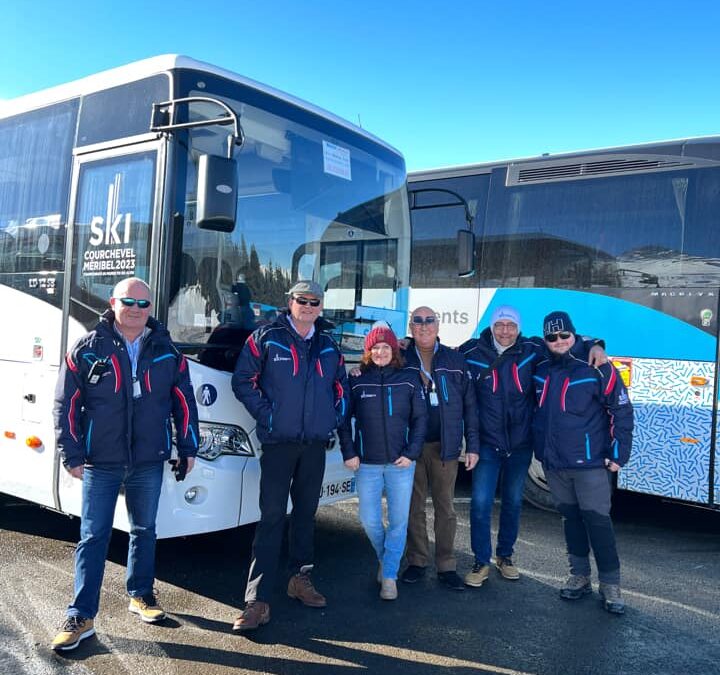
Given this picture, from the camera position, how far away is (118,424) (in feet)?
12.4

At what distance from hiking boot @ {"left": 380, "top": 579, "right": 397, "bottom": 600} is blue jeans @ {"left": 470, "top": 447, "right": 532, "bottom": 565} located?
699mm

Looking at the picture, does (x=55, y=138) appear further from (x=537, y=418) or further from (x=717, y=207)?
(x=717, y=207)

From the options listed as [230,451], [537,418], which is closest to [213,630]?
[230,451]

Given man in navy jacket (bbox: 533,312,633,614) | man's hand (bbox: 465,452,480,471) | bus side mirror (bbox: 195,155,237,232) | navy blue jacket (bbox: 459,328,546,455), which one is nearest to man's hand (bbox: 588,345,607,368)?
man in navy jacket (bbox: 533,312,633,614)

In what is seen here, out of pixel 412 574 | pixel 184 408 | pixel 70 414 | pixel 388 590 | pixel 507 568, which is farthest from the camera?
pixel 507 568

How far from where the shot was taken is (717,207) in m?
6.31

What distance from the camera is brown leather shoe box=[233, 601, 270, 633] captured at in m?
4.03

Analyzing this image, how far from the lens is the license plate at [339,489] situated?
501 cm

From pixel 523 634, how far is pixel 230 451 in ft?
6.67

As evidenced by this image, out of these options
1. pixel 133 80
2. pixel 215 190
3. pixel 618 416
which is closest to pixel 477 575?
pixel 618 416

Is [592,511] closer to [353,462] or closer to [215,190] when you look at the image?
[353,462]

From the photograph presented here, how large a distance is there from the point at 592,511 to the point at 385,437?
1.40 metres

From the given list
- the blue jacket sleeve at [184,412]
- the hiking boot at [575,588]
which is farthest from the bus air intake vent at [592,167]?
the blue jacket sleeve at [184,412]

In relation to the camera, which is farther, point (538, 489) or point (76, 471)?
point (538, 489)
